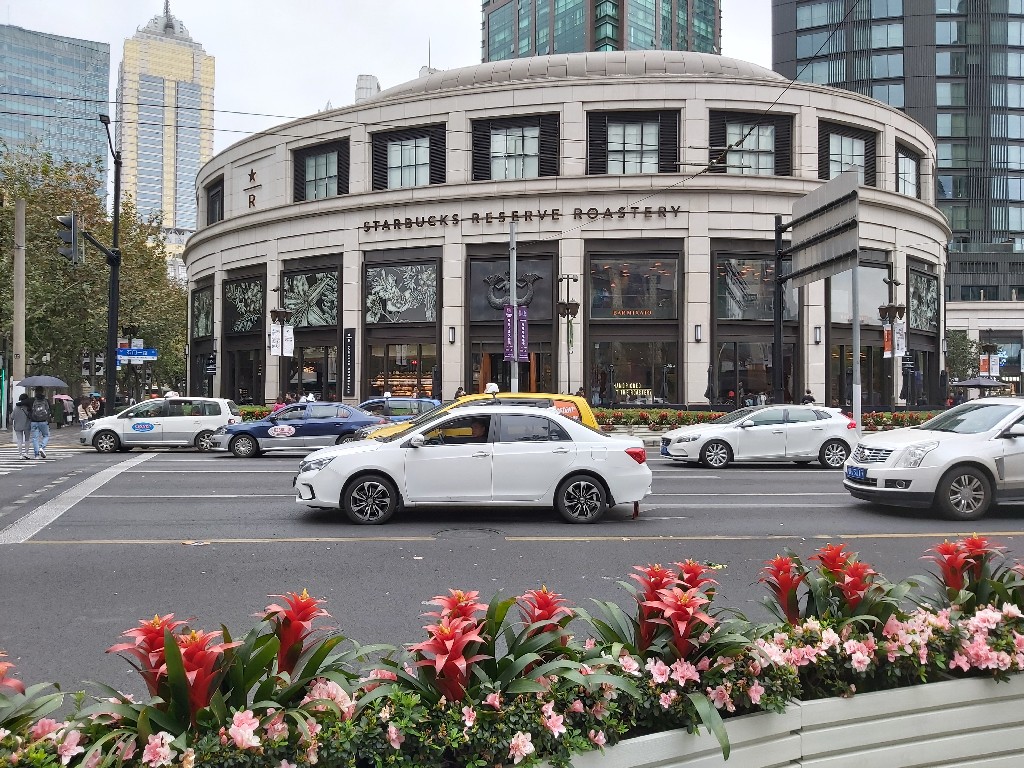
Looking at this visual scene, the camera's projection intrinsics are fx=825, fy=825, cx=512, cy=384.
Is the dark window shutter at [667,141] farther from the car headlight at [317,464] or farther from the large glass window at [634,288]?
the car headlight at [317,464]

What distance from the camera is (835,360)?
34844 millimetres

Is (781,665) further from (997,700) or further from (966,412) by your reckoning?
(966,412)

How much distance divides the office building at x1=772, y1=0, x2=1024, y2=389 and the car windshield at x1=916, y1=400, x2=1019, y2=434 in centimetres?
7366

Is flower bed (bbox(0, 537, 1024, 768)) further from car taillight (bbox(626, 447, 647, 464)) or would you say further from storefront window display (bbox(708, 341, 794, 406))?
storefront window display (bbox(708, 341, 794, 406))

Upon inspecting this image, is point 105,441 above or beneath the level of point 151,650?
beneath

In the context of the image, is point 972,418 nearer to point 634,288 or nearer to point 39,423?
point 39,423

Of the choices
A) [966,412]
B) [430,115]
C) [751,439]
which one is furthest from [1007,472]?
[430,115]

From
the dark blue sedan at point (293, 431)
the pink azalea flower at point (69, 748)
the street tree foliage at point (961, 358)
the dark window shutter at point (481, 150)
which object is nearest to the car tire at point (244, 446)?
the dark blue sedan at point (293, 431)

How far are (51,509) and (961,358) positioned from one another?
78745 millimetres

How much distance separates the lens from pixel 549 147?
34656 mm

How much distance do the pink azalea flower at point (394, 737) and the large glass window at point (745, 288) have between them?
3233 centimetres

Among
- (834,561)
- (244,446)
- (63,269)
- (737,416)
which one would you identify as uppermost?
(63,269)

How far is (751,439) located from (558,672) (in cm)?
1710

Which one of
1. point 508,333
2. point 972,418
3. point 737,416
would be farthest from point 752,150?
point 972,418
